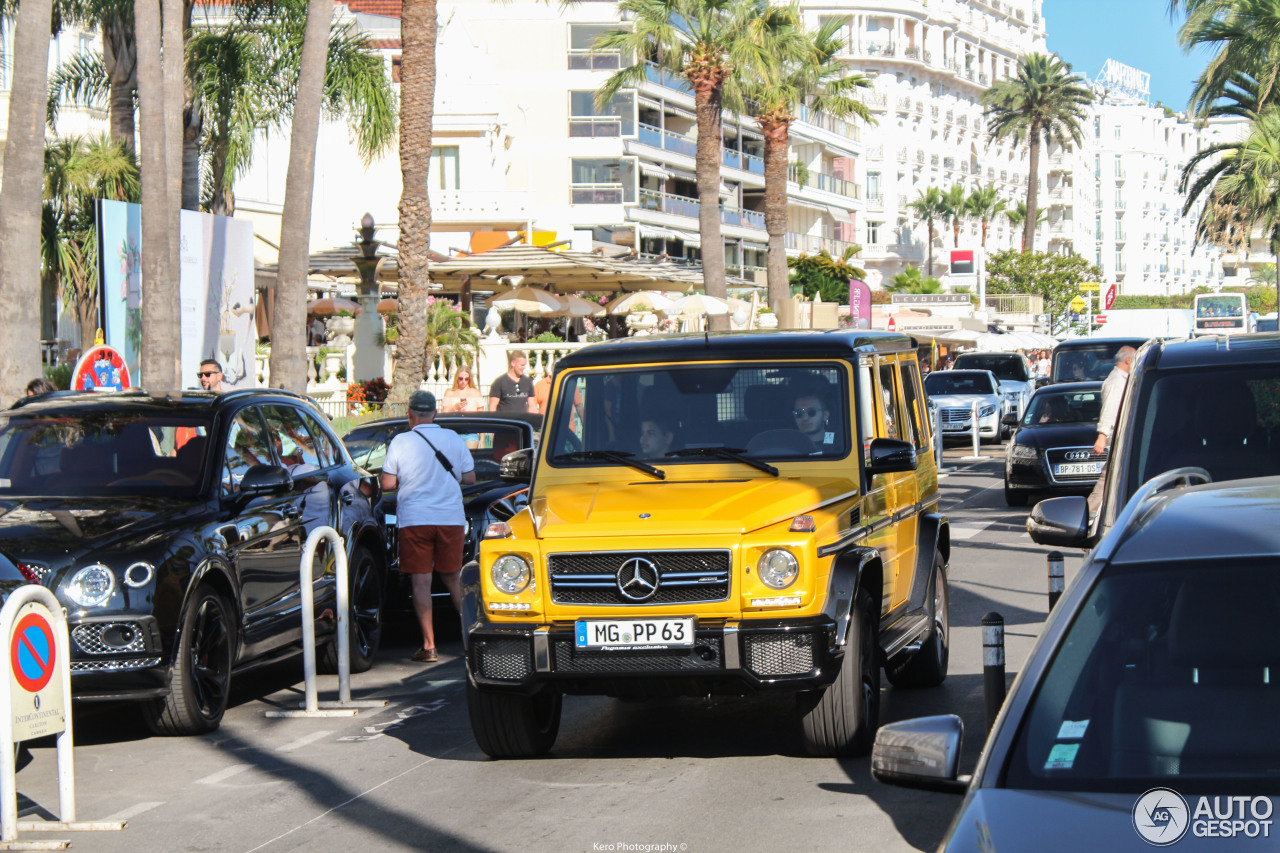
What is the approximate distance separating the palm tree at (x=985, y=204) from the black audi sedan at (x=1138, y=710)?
10770 cm

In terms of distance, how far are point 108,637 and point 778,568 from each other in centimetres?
348

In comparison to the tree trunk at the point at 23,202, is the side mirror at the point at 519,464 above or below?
below

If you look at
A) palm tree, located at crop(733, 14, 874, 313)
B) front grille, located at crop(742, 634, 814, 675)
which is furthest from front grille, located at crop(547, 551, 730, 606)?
palm tree, located at crop(733, 14, 874, 313)

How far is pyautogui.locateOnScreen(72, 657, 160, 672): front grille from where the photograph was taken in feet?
26.4

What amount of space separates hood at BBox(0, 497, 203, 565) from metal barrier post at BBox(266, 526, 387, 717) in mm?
766

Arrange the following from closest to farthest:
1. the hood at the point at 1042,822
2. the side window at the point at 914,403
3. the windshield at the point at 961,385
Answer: the hood at the point at 1042,822
the side window at the point at 914,403
the windshield at the point at 961,385

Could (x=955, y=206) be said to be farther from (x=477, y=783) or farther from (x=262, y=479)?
(x=477, y=783)

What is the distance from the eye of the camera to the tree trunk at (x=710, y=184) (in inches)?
1479

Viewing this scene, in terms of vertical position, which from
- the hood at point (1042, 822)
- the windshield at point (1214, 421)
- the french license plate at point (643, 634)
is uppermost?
the windshield at point (1214, 421)

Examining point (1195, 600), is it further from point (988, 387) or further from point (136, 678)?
point (988, 387)

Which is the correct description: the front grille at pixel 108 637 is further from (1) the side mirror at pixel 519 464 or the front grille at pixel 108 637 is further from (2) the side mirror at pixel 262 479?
(1) the side mirror at pixel 519 464

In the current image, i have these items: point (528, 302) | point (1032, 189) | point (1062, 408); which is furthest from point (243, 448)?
point (1032, 189)

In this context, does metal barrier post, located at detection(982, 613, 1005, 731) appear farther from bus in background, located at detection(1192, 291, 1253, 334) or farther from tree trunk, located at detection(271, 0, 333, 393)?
bus in background, located at detection(1192, 291, 1253, 334)

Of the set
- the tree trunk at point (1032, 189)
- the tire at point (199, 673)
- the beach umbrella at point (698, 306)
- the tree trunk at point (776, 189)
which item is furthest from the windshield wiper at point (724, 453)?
the tree trunk at point (1032, 189)
